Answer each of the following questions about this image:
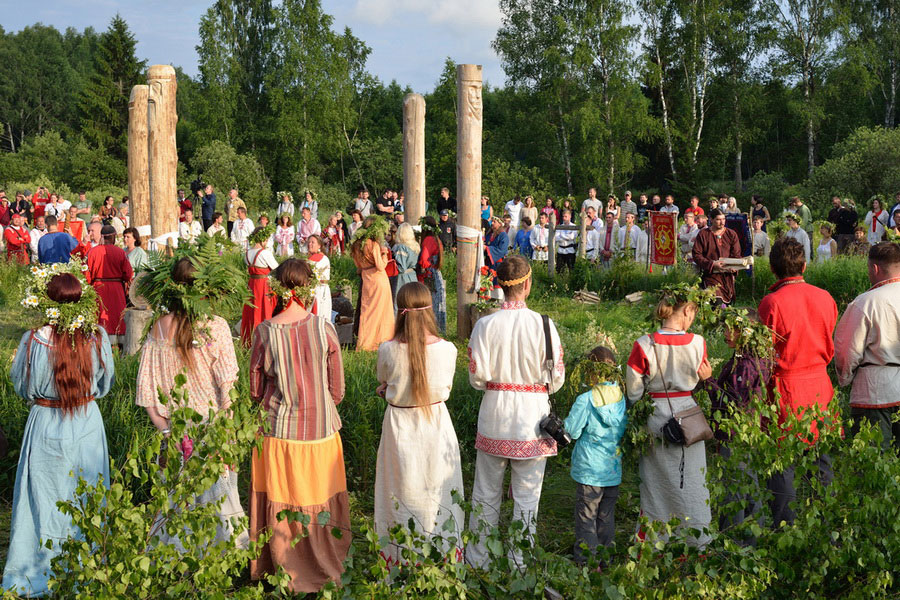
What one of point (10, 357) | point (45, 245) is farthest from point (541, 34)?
point (10, 357)

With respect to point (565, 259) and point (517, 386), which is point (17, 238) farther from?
point (517, 386)

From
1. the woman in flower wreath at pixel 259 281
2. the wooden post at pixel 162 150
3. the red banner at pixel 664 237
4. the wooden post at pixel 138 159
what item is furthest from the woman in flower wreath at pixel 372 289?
the red banner at pixel 664 237

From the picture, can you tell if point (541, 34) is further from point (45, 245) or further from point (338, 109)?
point (45, 245)

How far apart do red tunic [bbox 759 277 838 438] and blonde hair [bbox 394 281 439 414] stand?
1901 millimetres

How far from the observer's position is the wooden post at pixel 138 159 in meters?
9.67

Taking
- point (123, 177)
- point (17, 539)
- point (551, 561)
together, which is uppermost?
point (123, 177)

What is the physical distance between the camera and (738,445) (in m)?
3.70

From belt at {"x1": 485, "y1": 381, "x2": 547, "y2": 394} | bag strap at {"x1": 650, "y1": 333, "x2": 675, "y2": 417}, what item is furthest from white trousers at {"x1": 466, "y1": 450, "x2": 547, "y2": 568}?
bag strap at {"x1": 650, "y1": 333, "x2": 675, "y2": 417}

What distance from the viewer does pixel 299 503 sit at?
4.74m

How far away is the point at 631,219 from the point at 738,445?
550 inches

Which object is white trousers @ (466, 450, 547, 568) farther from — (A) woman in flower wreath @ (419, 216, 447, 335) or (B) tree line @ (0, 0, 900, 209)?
(B) tree line @ (0, 0, 900, 209)

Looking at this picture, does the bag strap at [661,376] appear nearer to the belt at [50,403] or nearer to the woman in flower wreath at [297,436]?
the woman in flower wreath at [297,436]

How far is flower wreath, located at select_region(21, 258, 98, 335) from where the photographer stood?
4695mm

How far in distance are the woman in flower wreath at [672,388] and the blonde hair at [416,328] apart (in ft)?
3.63
